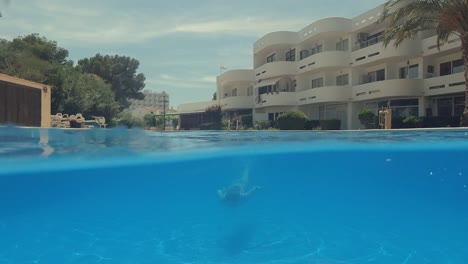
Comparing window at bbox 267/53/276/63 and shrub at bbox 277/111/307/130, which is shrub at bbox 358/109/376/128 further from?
window at bbox 267/53/276/63

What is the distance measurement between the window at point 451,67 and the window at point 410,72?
5.82 ft

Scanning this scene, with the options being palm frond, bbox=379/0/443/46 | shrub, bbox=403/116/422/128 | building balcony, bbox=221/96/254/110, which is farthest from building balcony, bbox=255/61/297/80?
palm frond, bbox=379/0/443/46

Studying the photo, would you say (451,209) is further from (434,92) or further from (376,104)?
(376,104)

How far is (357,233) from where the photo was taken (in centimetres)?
1172

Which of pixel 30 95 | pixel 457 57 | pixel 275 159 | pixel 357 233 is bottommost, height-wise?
pixel 357 233

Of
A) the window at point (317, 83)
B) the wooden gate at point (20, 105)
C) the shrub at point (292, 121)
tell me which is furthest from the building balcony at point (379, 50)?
the wooden gate at point (20, 105)

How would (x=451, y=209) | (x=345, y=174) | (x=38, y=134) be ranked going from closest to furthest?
(x=451, y=209)
(x=38, y=134)
(x=345, y=174)

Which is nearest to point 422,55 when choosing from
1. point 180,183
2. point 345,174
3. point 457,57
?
point 457,57

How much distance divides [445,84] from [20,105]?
92.3 feet

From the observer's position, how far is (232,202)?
15773 mm

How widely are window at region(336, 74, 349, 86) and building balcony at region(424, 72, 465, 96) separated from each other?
8.59 meters

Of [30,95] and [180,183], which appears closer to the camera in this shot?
[180,183]

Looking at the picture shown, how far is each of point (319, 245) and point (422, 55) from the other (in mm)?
26532

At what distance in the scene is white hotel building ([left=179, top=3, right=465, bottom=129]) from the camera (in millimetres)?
31656
